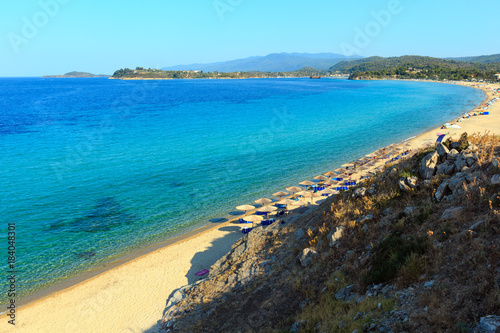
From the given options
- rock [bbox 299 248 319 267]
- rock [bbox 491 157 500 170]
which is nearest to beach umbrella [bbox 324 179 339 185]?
rock [bbox 299 248 319 267]

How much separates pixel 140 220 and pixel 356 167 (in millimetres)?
26103

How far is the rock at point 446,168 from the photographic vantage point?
13.4 meters

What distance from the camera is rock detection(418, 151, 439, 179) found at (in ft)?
45.6

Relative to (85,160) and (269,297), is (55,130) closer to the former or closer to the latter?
(85,160)

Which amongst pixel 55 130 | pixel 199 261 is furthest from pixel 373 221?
pixel 55 130

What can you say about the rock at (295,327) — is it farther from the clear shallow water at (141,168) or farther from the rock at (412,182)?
the clear shallow water at (141,168)

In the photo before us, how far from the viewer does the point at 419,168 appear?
14656 millimetres

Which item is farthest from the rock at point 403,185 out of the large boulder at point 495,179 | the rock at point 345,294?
the rock at point 345,294

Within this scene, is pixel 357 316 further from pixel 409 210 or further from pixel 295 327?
pixel 409 210

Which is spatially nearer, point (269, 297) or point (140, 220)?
point (269, 297)

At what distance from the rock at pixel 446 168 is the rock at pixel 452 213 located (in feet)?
9.30

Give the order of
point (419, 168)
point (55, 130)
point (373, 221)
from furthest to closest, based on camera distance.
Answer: point (55, 130), point (419, 168), point (373, 221)

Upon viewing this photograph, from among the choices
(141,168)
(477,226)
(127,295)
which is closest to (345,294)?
(477,226)

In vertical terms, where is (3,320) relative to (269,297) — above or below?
below
